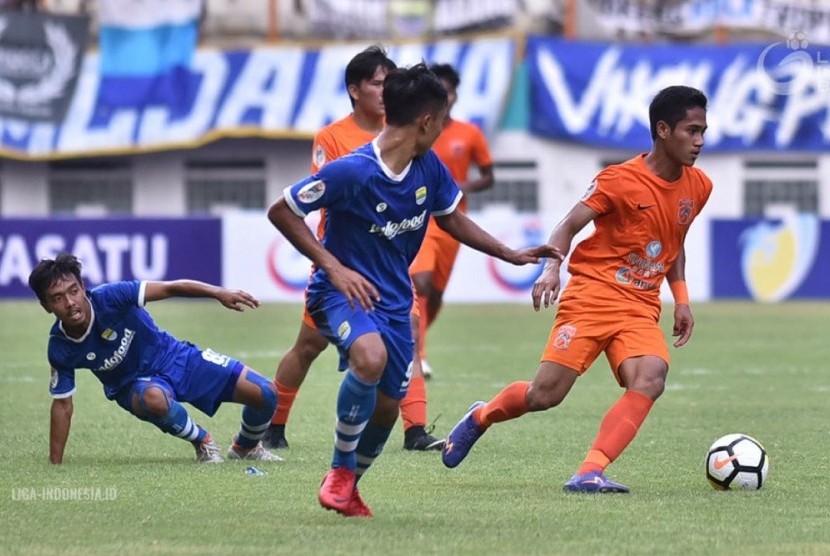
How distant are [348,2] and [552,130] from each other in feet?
14.7

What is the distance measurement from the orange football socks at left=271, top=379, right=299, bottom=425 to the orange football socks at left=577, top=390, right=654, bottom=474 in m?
2.05

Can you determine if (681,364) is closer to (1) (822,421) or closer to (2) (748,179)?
(1) (822,421)

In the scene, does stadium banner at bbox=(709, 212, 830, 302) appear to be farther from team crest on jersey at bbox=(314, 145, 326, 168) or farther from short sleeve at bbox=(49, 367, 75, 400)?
short sleeve at bbox=(49, 367, 75, 400)

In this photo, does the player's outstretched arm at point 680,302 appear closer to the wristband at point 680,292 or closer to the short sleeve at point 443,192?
the wristband at point 680,292

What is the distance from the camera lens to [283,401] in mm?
8758

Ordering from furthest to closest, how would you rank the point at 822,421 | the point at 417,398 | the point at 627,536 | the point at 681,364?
1. the point at 681,364
2. the point at 822,421
3. the point at 417,398
4. the point at 627,536

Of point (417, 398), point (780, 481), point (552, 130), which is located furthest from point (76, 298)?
point (552, 130)

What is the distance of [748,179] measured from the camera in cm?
3112

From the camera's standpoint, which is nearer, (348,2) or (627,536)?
(627,536)

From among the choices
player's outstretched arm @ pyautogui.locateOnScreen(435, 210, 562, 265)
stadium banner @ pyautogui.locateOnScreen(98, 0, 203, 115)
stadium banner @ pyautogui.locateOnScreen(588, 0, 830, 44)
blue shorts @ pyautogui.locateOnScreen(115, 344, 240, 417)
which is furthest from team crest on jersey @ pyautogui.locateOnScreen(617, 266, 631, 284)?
stadium banner @ pyautogui.locateOnScreen(98, 0, 203, 115)

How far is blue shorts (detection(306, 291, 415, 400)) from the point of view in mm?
6254

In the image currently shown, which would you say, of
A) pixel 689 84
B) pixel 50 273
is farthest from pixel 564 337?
pixel 689 84

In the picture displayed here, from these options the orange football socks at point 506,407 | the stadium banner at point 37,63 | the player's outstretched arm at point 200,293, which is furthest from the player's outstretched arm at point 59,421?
the stadium banner at point 37,63

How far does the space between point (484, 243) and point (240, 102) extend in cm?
2431
